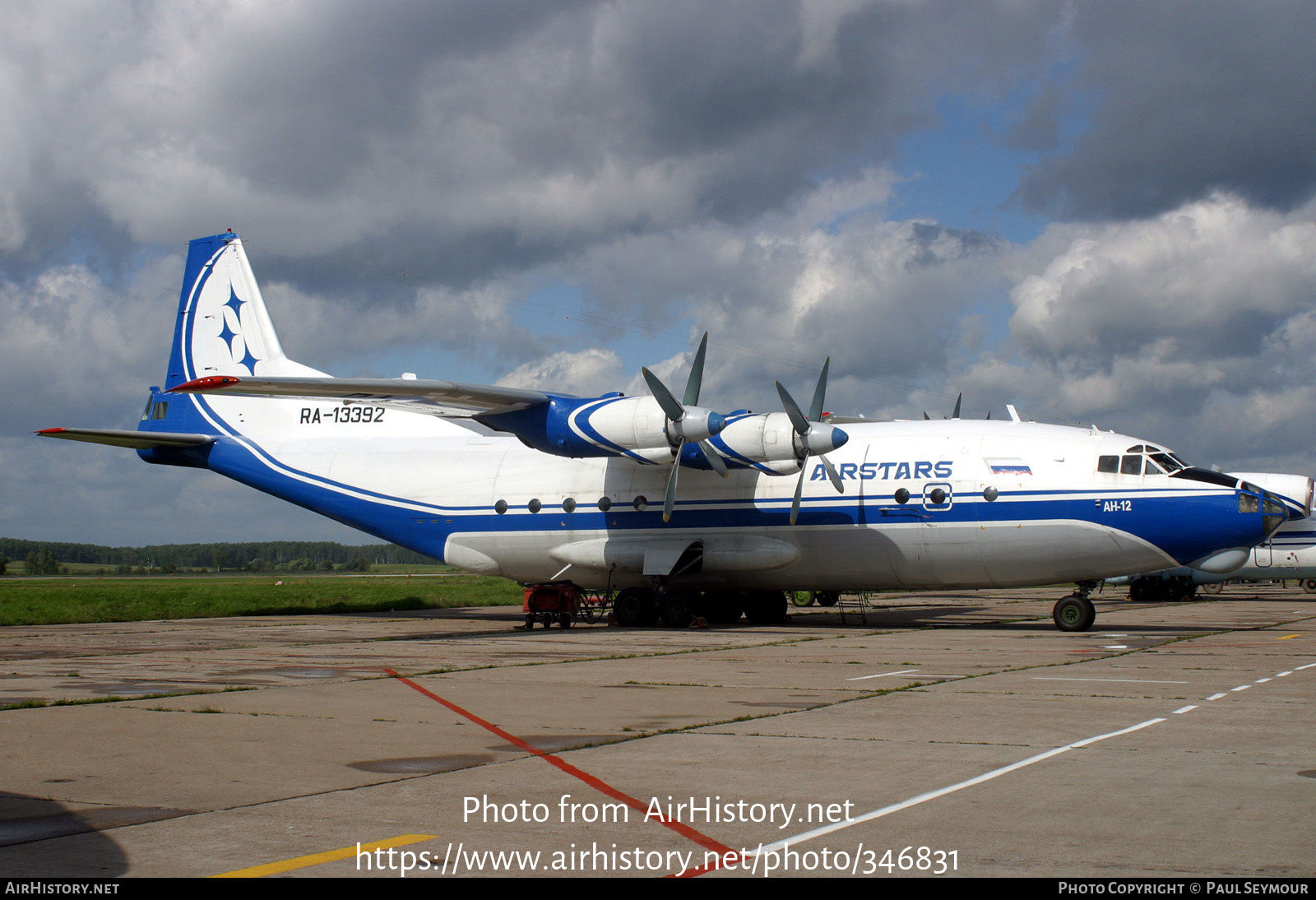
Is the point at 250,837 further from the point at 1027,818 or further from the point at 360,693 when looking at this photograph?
the point at 360,693

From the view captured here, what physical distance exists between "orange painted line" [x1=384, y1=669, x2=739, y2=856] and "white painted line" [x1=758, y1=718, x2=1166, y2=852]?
332mm

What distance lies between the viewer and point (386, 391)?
23.1 meters

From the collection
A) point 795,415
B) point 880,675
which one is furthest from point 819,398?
point 880,675

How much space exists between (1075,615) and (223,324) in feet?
83.8

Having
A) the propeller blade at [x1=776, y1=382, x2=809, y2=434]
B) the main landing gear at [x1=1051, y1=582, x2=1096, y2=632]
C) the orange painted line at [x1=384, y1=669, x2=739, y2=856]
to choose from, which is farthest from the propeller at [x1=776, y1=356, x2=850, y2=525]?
the orange painted line at [x1=384, y1=669, x2=739, y2=856]

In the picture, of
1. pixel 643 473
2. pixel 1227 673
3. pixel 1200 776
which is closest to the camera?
pixel 1200 776

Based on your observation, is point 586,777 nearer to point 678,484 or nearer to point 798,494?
point 798,494

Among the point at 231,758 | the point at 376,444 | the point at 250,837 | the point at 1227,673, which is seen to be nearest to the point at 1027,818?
the point at 250,837

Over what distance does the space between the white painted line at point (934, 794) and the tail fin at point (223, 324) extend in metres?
28.0

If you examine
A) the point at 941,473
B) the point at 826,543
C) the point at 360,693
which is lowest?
the point at 360,693

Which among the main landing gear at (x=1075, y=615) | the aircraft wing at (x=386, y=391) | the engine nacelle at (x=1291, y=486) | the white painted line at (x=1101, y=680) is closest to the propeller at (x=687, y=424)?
the aircraft wing at (x=386, y=391)
